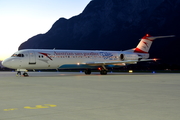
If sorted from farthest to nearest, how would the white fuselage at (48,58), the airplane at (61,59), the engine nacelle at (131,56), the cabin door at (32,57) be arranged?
the engine nacelle at (131,56)
the cabin door at (32,57)
the airplane at (61,59)
the white fuselage at (48,58)

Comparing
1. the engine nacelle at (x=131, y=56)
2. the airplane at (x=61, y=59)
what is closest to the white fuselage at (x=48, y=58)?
the airplane at (x=61, y=59)

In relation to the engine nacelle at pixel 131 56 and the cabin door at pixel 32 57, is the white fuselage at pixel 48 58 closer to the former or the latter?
the cabin door at pixel 32 57

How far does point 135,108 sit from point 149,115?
3.98 ft

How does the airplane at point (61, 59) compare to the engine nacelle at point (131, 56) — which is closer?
the airplane at point (61, 59)

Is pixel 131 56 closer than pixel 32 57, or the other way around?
pixel 32 57

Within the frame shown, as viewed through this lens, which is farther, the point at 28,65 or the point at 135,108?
the point at 28,65

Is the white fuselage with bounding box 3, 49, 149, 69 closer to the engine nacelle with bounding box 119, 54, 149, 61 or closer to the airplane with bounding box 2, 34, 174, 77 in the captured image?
the airplane with bounding box 2, 34, 174, 77

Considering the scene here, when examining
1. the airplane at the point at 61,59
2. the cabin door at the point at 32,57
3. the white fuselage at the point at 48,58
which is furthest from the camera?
the cabin door at the point at 32,57

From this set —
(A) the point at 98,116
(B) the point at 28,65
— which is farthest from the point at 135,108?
(B) the point at 28,65

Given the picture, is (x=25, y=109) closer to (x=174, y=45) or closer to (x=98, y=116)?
(x=98, y=116)

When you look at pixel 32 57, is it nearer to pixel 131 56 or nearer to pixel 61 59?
pixel 61 59

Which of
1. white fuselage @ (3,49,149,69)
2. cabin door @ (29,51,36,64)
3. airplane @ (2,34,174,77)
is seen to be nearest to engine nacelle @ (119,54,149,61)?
airplane @ (2,34,174,77)

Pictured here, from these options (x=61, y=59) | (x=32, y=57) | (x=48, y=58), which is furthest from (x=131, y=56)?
(x=32, y=57)

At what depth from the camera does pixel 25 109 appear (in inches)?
348
